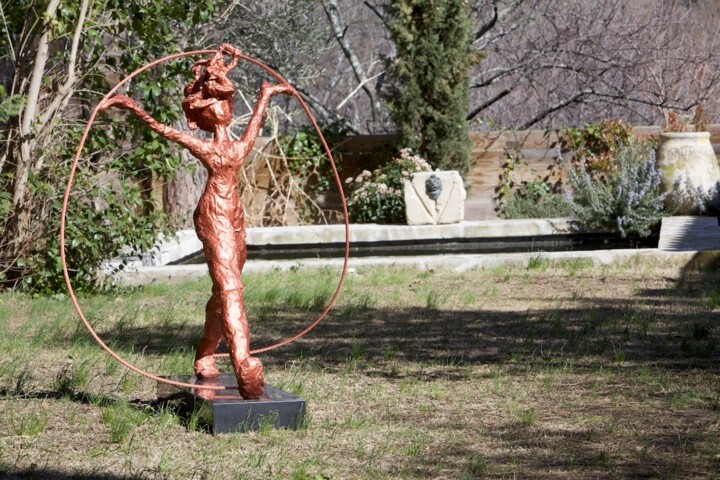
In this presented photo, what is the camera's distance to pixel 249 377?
503cm

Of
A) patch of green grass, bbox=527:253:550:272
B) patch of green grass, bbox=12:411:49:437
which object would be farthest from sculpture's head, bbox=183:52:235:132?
patch of green grass, bbox=527:253:550:272

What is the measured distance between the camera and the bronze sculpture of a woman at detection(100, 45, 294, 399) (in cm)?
509

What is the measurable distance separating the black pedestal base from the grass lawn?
0.22 feet

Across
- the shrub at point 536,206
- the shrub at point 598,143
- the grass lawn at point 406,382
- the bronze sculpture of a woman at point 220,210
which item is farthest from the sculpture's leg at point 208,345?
the shrub at point 598,143

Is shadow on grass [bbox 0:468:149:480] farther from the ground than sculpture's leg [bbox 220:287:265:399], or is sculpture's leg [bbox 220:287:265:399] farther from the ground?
sculpture's leg [bbox 220:287:265:399]

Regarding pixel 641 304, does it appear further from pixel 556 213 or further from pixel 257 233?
pixel 556 213

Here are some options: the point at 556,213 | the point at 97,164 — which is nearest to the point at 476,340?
the point at 97,164

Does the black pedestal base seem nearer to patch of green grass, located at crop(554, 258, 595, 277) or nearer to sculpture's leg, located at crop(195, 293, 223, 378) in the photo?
sculpture's leg, located at crop(195, 293, 223, 378)

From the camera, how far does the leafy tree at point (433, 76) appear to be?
15148 millimetres

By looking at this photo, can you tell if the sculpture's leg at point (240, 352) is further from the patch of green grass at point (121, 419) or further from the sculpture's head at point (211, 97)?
the sculpture's head at point (211, 97)

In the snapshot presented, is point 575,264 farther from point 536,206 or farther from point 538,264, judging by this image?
point 536,206

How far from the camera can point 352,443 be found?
195 inches

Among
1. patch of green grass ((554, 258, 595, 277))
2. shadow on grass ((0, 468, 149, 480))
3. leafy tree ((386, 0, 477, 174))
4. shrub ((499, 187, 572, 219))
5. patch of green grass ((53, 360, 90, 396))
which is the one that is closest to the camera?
shadow on grass ((0, 468, 149, 480))

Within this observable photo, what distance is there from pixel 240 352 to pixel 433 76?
10712 millimetres
